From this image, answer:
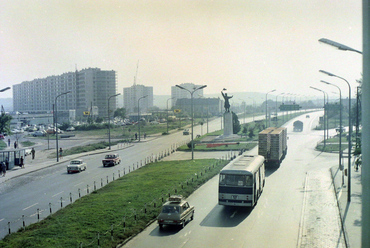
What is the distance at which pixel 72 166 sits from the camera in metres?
31.1

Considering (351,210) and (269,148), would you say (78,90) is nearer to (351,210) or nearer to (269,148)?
(269,148)

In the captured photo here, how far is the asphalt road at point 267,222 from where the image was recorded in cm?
1371

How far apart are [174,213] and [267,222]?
386 cm

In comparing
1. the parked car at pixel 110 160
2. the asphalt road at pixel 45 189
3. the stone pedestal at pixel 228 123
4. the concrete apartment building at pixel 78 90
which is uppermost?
the concrete apartment building at pixel 78 90

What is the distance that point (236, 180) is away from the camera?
17922 millimetres

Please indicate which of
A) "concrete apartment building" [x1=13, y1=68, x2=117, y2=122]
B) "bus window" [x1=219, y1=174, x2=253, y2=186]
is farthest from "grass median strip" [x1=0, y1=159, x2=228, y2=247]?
"concrete apartment building" [x1=13, y1=68, x2=117, y2=122]

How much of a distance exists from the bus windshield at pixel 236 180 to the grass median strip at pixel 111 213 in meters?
3.32

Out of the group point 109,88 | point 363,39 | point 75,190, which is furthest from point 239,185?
point 109,88

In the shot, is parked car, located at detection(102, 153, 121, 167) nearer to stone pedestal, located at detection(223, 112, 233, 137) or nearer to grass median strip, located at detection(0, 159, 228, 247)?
grass median strip, located at detection(0, 159, 228, 247)

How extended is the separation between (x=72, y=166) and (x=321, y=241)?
72.8 feet

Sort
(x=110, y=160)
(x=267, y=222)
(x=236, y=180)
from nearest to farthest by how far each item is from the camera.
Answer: (x=267, y=222)
(x=236, y=180)
(x=110, y=160)

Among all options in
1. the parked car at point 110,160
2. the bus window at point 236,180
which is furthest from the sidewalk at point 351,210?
the parked car at point 110,160

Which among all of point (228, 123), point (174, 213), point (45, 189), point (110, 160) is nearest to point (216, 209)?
point (174, 213)

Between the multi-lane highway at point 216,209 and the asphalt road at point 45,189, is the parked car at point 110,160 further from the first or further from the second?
the multi-lane highway at point 216,209
